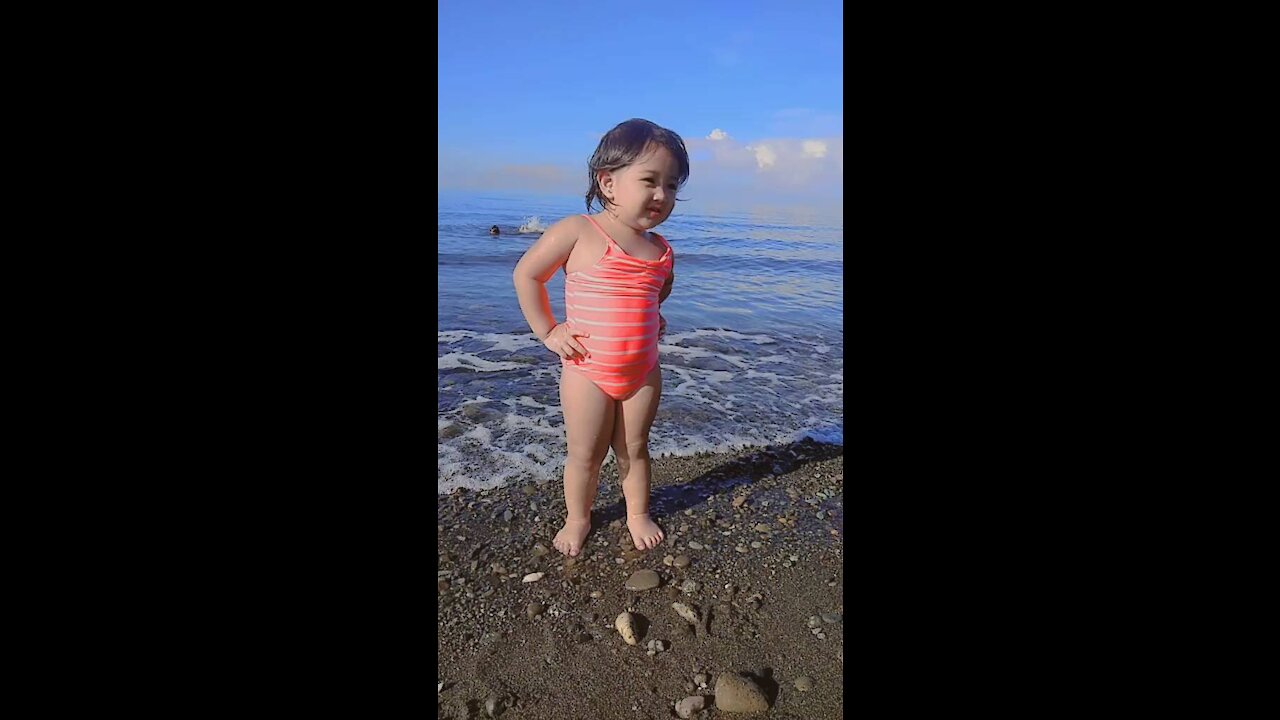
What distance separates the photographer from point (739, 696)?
6.37 feet

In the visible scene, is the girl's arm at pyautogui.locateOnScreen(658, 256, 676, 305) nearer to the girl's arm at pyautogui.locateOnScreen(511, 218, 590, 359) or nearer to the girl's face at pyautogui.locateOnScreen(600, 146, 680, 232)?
the girl's face at pyautogui.locateOnScreen(600, 146, 680, 232)

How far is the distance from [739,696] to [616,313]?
125 centimetres

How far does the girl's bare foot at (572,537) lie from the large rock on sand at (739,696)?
891 mm

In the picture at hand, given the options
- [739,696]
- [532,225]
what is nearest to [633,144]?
[739,696]

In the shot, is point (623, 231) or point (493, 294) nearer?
point (623, 231)

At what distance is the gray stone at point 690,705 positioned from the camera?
1909mm

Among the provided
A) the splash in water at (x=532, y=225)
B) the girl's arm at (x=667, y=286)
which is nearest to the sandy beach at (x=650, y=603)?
the girl's arm at (x=667, y=286)


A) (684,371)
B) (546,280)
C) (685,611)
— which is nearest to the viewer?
(685,611)

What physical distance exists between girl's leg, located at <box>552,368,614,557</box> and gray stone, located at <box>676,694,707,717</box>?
2.85ft

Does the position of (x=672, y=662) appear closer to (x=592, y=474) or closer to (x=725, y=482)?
(x=592, y=474)

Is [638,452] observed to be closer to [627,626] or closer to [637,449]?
[637,449]

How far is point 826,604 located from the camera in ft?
7.81
